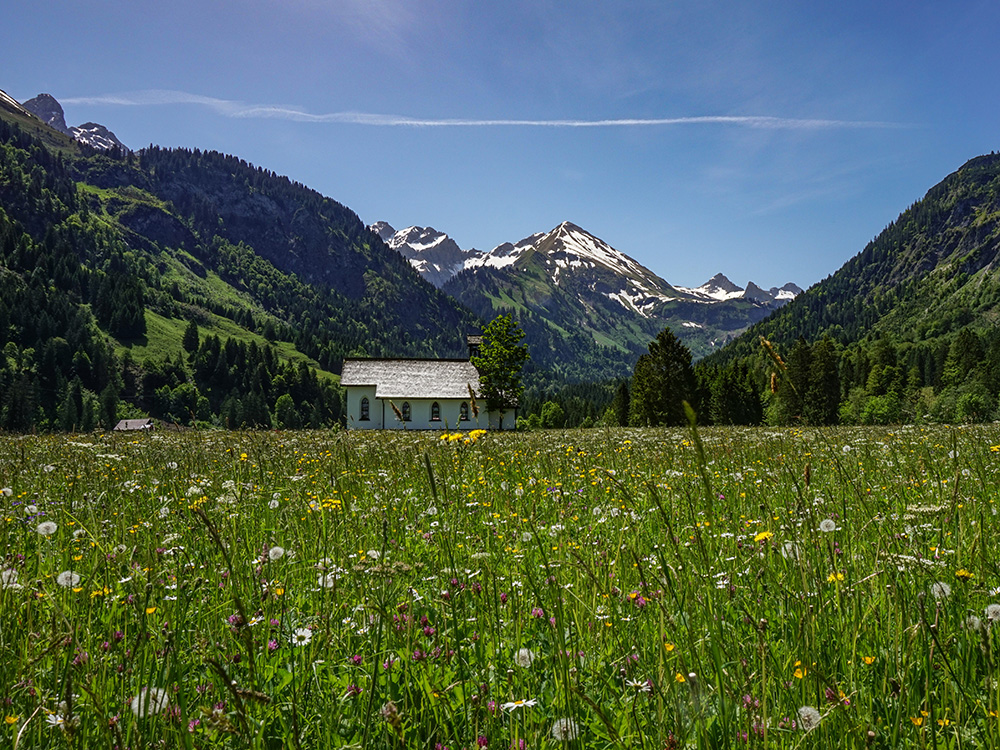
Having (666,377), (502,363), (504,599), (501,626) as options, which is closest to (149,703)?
(501,626)

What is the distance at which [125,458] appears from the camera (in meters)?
9.13

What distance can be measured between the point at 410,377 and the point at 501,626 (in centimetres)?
7466

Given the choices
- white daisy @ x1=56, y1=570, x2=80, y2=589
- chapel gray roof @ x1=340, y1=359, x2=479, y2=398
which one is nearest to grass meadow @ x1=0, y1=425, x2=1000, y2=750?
white daisy @ x1=56, y1=570, x2=80, y2=589

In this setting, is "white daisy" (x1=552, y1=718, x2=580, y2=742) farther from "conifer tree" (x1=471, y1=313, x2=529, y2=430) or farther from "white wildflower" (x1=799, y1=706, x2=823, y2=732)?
"conifer tree" (x1=471, y1=313, x2=529, y2=430)

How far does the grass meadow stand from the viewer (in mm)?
1947

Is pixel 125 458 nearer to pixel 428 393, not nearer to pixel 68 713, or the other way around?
pixel 68 713

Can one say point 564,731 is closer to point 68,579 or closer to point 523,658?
point 523,658

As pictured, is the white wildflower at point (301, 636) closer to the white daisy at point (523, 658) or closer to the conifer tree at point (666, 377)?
the white daisy at point (523, 658)

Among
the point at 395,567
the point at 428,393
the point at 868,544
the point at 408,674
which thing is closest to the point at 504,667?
the point at 408,674

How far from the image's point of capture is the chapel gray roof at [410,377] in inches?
2965

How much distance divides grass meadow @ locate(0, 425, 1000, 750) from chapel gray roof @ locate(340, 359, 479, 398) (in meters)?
69.3

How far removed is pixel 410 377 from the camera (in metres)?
A: 76.8

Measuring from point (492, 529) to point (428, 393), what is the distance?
7114 cm

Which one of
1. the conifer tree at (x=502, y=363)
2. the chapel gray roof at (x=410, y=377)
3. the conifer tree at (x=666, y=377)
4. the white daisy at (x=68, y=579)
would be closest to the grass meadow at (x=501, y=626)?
the white daisy at (x=68, y=579)
